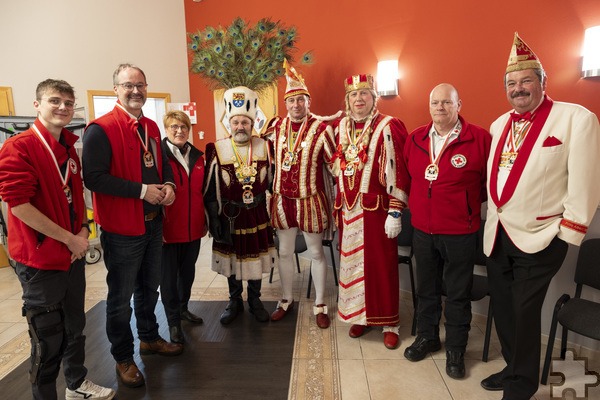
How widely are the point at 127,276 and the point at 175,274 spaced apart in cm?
58

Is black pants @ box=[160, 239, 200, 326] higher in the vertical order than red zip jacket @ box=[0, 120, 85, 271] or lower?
lower

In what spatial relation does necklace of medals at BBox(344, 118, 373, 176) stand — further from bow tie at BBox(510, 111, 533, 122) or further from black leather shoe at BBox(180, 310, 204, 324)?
black leather shoe at BBox(180, 310, 204, 324)

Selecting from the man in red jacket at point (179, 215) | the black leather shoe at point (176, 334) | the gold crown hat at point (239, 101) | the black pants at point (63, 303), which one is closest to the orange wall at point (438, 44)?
the gold crown hat at point (239, 101)

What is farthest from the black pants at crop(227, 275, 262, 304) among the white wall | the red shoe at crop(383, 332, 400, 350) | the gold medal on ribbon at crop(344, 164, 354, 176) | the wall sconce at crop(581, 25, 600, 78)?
the white wall

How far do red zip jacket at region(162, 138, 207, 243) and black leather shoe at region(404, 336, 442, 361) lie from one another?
5.45 feet

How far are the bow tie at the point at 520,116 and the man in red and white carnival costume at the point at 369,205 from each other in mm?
710

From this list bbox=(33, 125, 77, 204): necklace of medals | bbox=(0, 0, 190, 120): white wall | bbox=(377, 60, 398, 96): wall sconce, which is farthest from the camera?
bbox=(0, 0, 190, 120): white wall

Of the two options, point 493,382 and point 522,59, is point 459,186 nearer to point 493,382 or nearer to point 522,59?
point 522,59

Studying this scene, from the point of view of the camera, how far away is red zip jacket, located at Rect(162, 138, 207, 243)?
258 cm

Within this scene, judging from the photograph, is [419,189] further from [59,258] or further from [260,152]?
[59,258]

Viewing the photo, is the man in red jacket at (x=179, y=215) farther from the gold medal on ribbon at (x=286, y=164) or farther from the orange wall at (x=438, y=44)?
the orange wall at (x=438, y=44)

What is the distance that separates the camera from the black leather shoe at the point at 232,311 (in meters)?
3.06

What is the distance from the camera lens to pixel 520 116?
6.41ft

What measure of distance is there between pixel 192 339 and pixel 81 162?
1.52 metres
